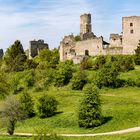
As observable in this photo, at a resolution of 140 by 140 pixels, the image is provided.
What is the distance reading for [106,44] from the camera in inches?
3760

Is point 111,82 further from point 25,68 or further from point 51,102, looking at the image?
point 25,68

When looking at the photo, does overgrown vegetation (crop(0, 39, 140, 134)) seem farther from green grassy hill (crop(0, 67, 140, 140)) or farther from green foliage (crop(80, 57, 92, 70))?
green grassy hill (crop(0, 67, 140, 140))

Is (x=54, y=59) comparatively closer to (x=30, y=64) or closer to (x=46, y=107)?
(x=30, y=64)

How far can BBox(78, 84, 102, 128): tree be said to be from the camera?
55.4 metres

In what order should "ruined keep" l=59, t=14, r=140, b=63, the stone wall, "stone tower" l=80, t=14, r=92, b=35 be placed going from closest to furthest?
"ruined keep" l=59, t=14, r=140, b=63, the stone wall, "stone tower" l=80, t=14, r=92, b=35

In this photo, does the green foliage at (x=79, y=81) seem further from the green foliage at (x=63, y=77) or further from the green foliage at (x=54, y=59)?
the green foliage at (x=54, y=59)

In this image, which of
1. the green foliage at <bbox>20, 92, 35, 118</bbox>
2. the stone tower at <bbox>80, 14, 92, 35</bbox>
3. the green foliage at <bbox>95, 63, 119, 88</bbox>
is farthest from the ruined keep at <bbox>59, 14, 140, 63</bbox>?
the green foliage at <bbox>20, 92, 35, 118</bbox>

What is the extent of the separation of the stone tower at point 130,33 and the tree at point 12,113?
36977 mm

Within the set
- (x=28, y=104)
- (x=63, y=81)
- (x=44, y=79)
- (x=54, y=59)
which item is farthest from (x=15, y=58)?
(x=28, y=104)

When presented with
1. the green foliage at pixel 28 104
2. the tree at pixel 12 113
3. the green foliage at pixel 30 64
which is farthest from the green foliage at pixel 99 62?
the tree at pixel 12 113

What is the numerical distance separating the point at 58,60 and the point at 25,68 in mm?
7079

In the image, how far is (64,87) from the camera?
79312 mm

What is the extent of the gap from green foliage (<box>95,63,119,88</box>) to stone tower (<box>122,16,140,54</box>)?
15027 mm

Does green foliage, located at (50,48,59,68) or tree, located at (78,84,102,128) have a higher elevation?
green foliage, located at (50,48,59,68)
